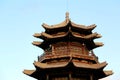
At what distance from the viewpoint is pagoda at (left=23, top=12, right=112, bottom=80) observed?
22562mm

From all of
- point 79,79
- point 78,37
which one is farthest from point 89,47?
point 79,79

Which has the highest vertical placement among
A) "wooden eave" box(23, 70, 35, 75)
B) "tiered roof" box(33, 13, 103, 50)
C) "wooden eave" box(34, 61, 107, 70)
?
"tiered roof" box(33, 13, 103, 50)

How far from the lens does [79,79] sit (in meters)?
23.0

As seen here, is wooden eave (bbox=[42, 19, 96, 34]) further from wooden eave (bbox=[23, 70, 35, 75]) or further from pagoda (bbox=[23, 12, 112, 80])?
wooden eave (bbox=[23, 70, 35, 75])

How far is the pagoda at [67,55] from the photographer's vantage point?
22.6 metres

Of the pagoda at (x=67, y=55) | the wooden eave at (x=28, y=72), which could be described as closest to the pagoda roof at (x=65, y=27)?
the pagoda at (x=67, y=55)

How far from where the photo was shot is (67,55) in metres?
22.9

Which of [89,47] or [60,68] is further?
[89,47]

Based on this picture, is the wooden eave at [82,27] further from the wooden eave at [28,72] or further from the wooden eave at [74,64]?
the wooden eave at [28,72]

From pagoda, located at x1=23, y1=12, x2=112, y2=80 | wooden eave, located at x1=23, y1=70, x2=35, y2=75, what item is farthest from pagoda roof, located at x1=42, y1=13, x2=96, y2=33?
wooden eave, located at x1=23, y1=70, x2=35, y2=75

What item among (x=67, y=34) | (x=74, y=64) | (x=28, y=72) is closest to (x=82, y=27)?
(x=67, y=34)

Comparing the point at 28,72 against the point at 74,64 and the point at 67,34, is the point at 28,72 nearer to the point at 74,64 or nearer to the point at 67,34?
the point at 74,64

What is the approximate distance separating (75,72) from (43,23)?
622 centimetres

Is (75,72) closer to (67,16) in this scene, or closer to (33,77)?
(33,77)
